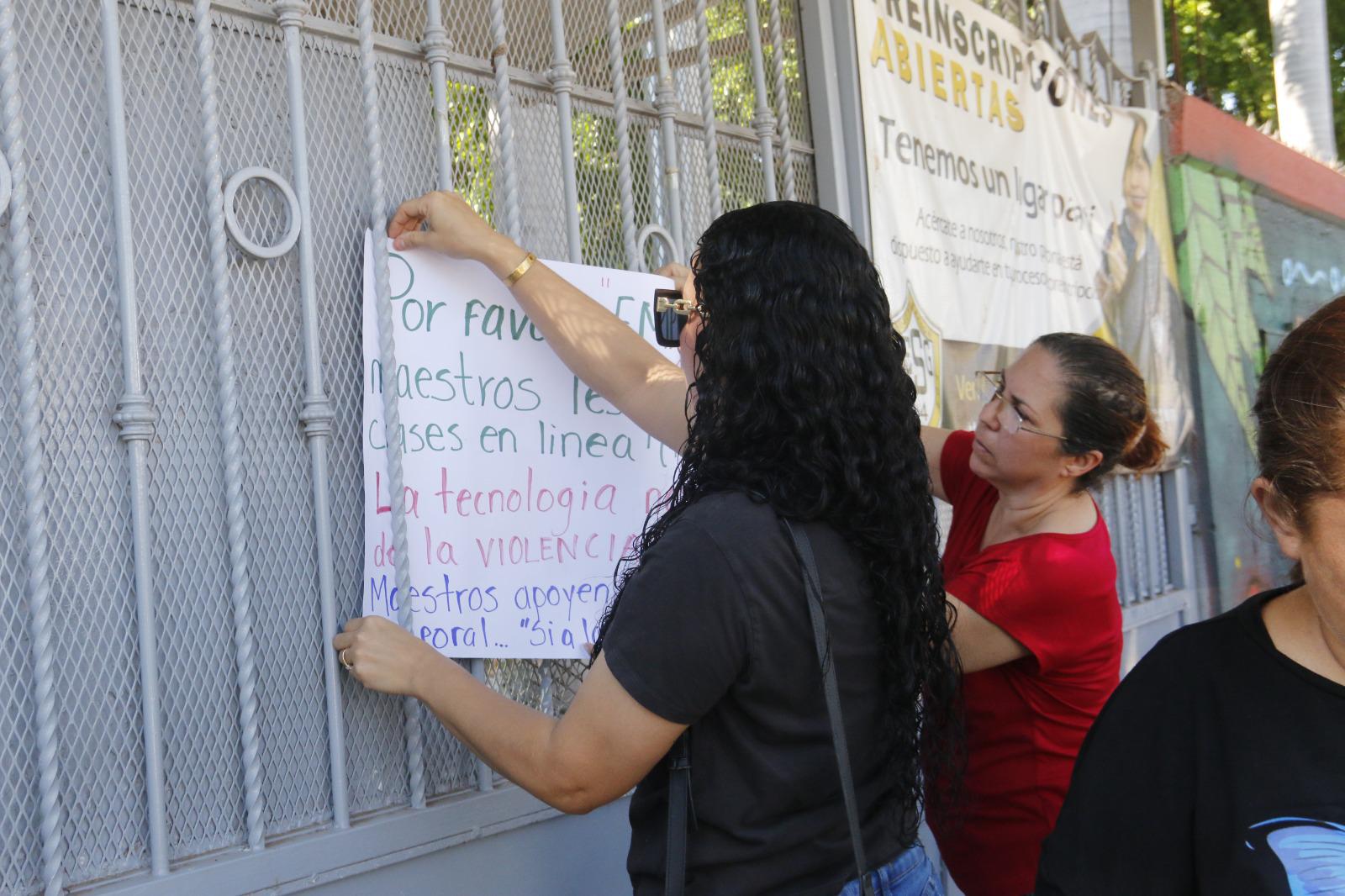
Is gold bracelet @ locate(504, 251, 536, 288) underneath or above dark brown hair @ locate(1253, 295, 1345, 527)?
above

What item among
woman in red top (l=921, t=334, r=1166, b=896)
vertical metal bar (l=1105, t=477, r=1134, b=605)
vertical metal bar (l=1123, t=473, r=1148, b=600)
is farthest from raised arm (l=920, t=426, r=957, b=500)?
vertical metal bar (l=1123, t=473, r=1148, b=600)

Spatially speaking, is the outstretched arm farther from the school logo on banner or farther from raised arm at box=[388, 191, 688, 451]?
the school logo on banner

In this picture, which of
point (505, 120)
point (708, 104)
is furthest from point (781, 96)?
point (505, 120)

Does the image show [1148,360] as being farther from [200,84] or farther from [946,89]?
[200,84]

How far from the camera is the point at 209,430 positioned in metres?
1.92

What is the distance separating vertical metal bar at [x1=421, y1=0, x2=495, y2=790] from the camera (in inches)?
88.4

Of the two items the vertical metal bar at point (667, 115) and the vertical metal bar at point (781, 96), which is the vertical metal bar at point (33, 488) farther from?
the vertical metal bar at point (781, 96)

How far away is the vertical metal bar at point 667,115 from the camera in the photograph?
278cm

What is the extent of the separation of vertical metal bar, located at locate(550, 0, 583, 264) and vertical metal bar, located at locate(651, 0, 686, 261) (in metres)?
0.32

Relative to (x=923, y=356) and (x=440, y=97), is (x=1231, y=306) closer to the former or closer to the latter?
(x=923, y=356)

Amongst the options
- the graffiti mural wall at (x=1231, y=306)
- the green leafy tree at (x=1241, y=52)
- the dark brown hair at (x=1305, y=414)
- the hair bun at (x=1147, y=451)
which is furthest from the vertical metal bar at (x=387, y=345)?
the green leafy tree at (x=1241, y=52)

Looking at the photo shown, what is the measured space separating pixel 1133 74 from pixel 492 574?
4674 mm

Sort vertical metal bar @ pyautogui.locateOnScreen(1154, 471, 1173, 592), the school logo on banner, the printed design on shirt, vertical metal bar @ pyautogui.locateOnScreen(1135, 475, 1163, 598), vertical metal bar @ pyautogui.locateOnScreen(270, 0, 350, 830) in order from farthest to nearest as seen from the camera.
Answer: vertical metal bar @ pyautogui.locateOnScreen(1154, 471, 1173, 592) → vertical metal bar @ pyautogui.locateOnScreen(1135, 475, 1163, 598) → the school logo on banner → vertical metal bar @ pyautogui.locateOnScreen(270, 0, 350, 830) → the printed design on shirt

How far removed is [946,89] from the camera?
3.85 m
